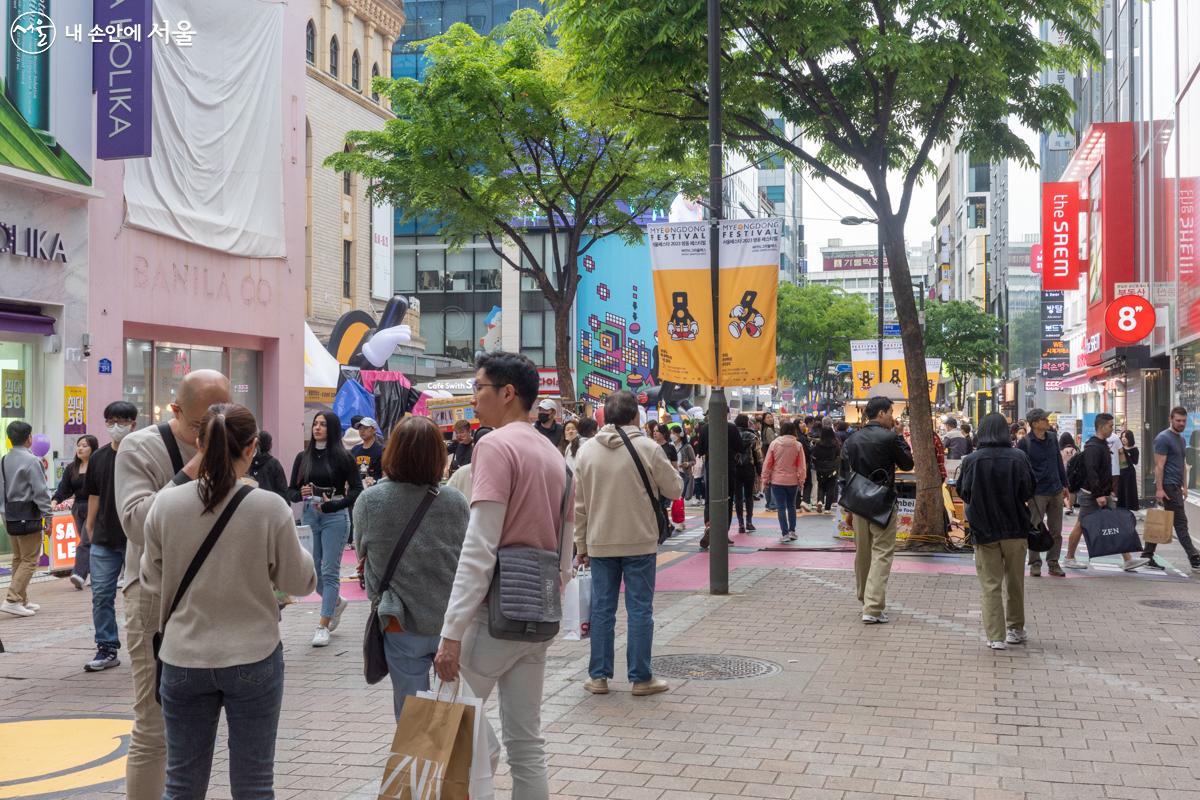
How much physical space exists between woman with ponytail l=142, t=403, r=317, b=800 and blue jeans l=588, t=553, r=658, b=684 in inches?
143

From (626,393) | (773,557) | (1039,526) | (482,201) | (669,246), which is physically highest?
(482,201)

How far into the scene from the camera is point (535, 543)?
4418mm

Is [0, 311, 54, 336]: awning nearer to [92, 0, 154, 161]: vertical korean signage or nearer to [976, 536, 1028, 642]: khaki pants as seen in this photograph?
[92, 0, 154, 161]: vertical korean signage

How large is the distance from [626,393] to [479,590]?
363cm

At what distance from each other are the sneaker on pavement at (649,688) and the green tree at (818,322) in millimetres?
56413

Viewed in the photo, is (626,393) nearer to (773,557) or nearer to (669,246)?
(669,246)

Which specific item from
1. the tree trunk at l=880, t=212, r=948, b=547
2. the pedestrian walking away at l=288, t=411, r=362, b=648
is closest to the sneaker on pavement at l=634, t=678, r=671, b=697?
the pedestrian walking away at l=288, t=411, r=362, b=648

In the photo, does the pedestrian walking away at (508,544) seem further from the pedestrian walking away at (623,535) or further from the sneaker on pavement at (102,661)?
the sneaker on pavement at (102,661)

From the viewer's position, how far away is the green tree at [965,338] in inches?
Answer: 2216

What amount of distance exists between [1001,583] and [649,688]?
3.22 meters

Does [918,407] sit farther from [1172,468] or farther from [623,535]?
[623,535]

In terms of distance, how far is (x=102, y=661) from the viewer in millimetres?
8555

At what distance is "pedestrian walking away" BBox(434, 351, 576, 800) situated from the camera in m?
4.29

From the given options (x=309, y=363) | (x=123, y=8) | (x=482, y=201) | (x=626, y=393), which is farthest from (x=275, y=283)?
(x=626, y=393)
